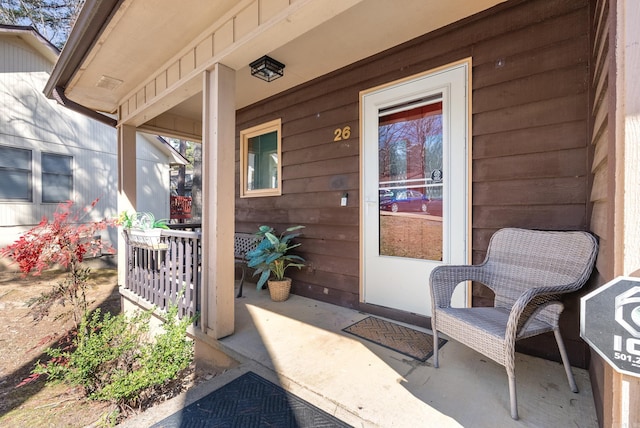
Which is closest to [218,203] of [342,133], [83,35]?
[342,133]

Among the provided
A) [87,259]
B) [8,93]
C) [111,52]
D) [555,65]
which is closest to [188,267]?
[111,52]

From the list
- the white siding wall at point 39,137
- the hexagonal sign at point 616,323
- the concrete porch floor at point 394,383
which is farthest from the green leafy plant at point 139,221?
the white siding wall at point 39,137

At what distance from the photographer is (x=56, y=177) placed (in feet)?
21.9

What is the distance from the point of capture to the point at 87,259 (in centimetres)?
664

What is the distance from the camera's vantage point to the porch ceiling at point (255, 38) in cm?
209

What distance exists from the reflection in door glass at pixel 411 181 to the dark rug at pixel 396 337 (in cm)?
61

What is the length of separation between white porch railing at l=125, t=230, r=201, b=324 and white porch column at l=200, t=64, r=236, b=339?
9.9 inches

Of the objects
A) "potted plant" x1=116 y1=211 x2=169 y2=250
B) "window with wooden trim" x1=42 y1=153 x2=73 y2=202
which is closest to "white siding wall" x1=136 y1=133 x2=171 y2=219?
"window with wooden trim" x1=42 y1=153 x2=73 y2=202

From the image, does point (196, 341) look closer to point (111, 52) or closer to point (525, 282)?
point (525, 282)

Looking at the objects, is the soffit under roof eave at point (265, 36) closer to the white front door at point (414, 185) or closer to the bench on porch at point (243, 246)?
the white front door at point (414, 185)

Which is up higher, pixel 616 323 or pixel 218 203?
pixel 218 203

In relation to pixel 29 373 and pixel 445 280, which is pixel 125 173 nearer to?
pixel 29 373

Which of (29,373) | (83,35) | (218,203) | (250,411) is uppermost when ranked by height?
(83,35)

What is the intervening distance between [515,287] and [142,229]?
338cm
